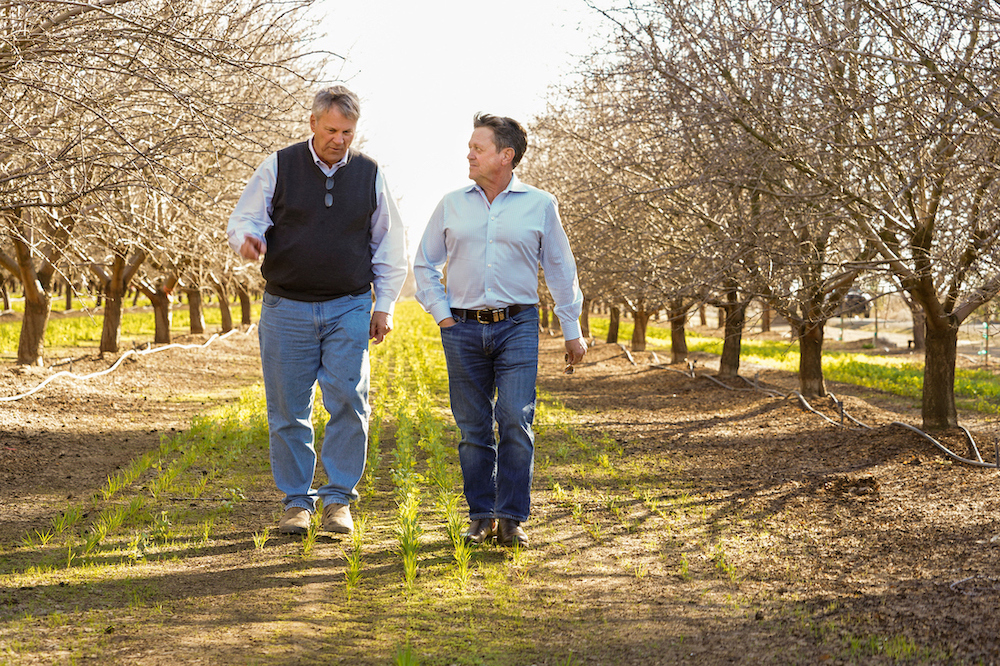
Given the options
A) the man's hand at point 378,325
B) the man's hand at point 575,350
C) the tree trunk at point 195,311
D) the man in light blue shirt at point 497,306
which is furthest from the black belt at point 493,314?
the tree trunk at point 195,311

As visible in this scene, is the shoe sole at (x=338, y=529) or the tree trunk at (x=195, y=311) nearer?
the shoe sole at (x=338, y=529)

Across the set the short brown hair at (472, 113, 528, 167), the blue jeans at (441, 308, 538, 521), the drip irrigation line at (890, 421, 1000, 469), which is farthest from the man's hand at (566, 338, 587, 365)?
the drip irrigation line at (890, 421, 1000, 469)

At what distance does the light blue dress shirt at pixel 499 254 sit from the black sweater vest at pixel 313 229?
0.36 meters

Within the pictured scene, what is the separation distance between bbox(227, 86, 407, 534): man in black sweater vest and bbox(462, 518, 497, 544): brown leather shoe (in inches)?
23.7

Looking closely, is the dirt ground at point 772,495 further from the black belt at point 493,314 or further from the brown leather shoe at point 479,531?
the black belt at point 493,314

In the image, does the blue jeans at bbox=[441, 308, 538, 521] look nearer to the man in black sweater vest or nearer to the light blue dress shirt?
the light blue dress shirt

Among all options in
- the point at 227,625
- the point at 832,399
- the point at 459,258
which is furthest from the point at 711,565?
the point at 832,399

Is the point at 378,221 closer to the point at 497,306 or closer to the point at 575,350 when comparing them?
the point at 497,306

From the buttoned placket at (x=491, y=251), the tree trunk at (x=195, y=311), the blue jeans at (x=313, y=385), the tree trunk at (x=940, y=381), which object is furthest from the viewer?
the tree trunk at (x=195, y=311)

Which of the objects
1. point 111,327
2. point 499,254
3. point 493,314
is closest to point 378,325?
point 493,314

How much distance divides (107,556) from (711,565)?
2739mm

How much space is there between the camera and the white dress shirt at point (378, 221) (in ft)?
14.2

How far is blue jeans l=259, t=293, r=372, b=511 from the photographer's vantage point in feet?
14.7

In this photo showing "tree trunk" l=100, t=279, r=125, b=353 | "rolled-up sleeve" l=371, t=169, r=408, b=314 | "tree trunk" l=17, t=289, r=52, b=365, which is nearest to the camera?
"rolled-up sleeve" l=371, t=169, r=408, b=314
